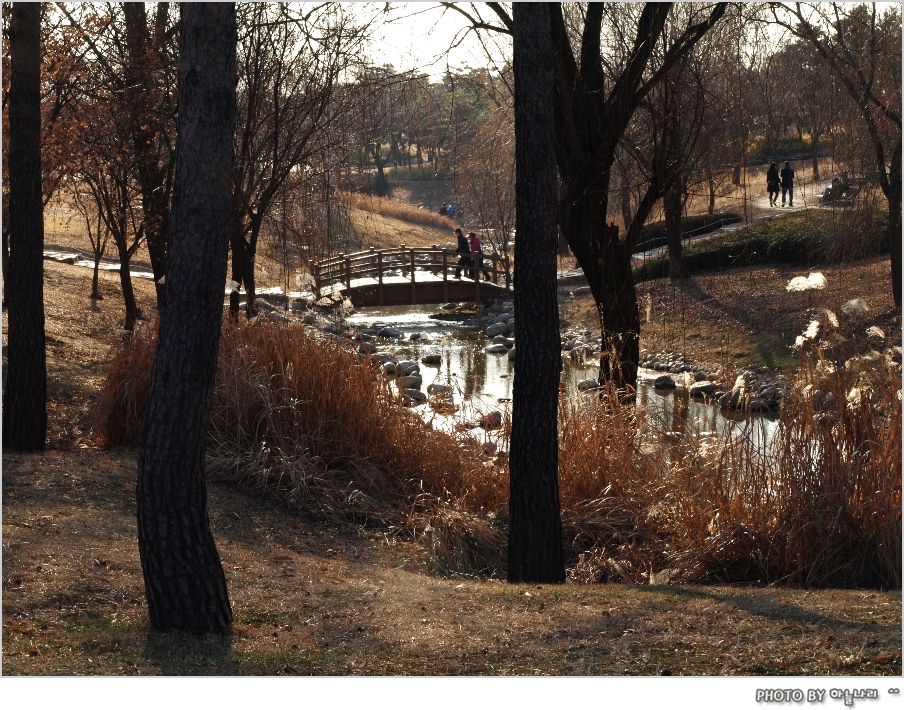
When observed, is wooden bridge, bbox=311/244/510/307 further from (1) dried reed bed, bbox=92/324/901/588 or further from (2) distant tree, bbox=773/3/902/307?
(1) dried reed bed, bbox=92/324/901/588

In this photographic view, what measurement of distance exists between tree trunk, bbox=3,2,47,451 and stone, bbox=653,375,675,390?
1118cm

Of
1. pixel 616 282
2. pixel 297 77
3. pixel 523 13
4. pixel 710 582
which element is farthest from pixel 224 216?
pixel 297 77

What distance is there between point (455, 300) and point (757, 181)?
14795mm

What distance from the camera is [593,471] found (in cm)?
741

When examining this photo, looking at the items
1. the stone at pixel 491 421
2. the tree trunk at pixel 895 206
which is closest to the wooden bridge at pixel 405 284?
the tree trunk at pixel 895 206

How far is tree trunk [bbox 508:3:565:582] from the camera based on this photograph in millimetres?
5434

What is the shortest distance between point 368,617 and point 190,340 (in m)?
1.61

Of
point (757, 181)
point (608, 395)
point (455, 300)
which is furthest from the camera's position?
point (757, 181)

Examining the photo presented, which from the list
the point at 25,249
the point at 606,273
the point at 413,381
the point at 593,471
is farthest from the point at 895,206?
the point at 25,249

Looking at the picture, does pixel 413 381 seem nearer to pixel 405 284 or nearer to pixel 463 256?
pixel 405 284

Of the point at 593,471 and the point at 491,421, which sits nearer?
the point at 593,471

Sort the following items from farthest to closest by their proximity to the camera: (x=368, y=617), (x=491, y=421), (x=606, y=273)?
(x=606, y=273), (x=491, y=421), (x=368, y=617)

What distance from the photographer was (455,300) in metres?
28.0

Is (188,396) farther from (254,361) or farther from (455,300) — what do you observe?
(455,300)
